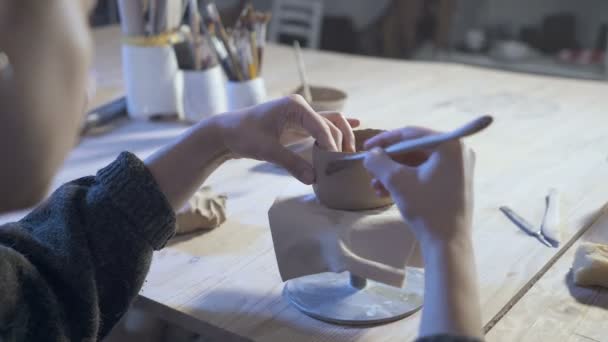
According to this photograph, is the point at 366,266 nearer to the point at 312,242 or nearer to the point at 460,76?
the point at 312,242

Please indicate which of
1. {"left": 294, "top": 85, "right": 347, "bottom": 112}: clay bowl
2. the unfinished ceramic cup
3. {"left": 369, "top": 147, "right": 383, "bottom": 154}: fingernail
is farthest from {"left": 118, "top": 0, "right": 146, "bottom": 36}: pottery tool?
{"left": 369, "top": 147, "right": 383, "bottom": 154}: fingernail

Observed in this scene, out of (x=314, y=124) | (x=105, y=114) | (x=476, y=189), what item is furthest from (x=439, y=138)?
(x=105, y=114)

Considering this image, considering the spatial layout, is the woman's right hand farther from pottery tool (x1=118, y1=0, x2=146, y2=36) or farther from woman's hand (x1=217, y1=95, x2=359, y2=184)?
pottery tool (x1=118, y1=0, x2=146, y2=36)

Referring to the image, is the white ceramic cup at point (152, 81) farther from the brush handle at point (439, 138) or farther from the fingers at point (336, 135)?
the brush handle at point (439, 138)

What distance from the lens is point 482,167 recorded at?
1.32 meters

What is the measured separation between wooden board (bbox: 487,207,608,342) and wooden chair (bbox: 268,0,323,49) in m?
2.47

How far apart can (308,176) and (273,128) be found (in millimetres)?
97

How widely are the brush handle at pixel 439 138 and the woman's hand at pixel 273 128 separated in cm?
13

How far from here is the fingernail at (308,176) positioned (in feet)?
3.03

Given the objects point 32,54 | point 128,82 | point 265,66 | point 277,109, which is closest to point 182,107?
point 128,82

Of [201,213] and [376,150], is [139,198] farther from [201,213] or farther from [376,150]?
[376,150]

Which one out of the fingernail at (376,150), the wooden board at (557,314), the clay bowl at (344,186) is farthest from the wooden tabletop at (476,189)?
the fingernail at (376,150)

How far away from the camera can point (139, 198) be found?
0.92 m

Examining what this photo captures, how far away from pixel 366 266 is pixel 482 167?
1.89 feet
